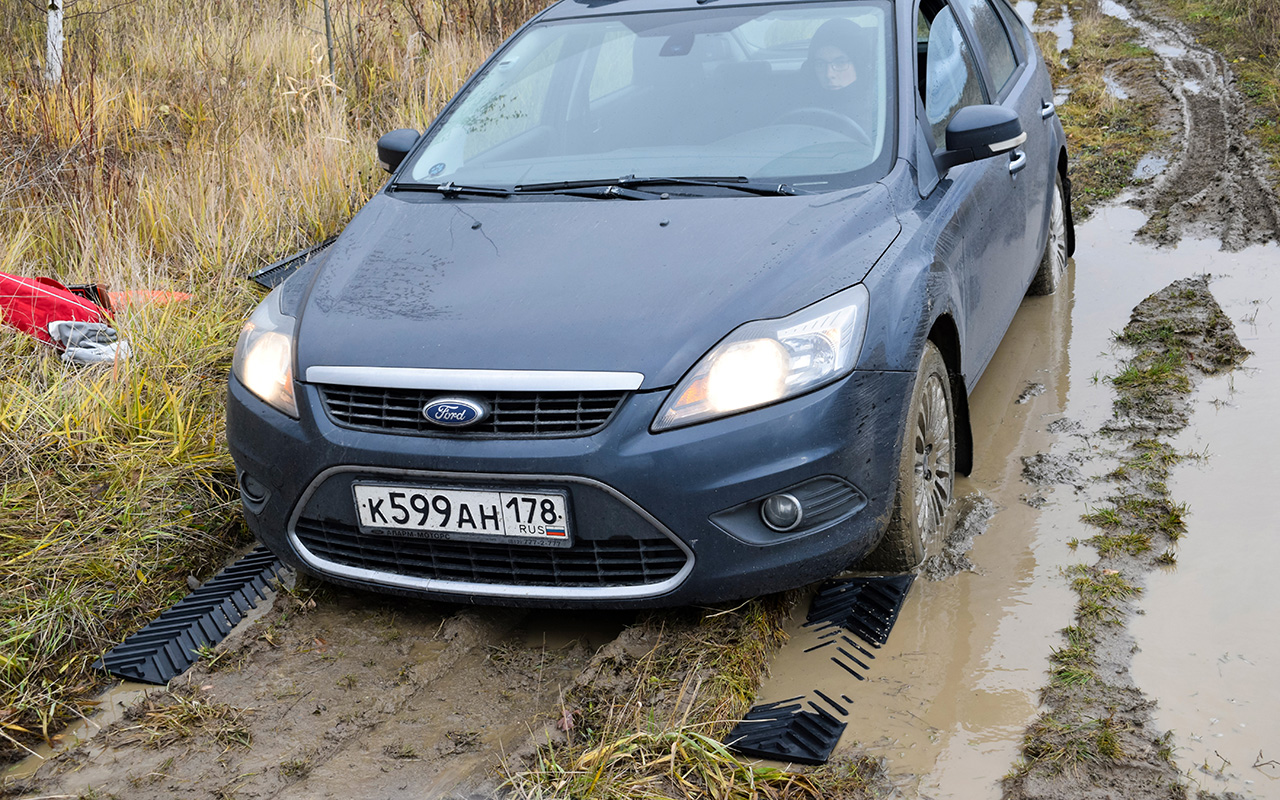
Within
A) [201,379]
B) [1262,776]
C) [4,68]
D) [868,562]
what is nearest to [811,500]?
[868,562]

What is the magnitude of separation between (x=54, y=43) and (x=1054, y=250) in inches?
240

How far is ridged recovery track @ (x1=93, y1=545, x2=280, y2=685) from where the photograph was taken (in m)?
2.85

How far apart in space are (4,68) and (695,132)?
5.92m

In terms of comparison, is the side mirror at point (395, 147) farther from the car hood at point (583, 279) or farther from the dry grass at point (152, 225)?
the dry grass at point (152, 225)

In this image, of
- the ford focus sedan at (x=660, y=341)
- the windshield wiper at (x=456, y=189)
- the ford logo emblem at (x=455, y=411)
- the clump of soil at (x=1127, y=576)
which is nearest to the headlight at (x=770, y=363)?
Answer: the ford focus sedan at (x=660, y=341)

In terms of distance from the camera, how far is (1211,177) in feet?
23.3

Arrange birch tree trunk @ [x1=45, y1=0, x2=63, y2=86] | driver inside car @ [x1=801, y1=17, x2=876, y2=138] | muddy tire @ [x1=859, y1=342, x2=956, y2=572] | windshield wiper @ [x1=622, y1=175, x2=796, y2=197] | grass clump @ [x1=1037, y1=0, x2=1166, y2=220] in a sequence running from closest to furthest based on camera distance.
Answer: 1. muddy tire @ [x1=859, y1=342, x2=956, y2=572]
2. windshield wiper @ [x1=622, y1=175, x2=796, y2=197]
3. driver inside car @ [x1=801, y1=17, x2=876, y2=138]
4. birch tree trunk @ [x1=45, y1=0, x2=63, y2=86]
5. grass clump @ [x1=1037, y1=0, x2=1166, y2=220]

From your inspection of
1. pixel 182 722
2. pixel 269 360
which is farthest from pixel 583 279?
pixel 182 722

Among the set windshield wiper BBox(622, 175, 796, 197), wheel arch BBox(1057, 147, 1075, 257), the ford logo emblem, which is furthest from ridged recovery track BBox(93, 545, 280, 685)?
wheel arch BBox(1057, 147, 1075, 257)

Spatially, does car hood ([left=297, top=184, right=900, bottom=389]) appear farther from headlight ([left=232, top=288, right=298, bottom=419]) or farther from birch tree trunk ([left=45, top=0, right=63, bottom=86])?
birch tree trunk ([left=45, top=0, right=63, bottom=86])

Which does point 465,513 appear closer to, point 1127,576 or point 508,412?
point 508,412

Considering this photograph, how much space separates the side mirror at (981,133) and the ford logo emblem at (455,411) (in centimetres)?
167

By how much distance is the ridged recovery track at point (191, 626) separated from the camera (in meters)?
2.85

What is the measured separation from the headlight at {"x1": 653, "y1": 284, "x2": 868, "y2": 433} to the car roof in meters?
1.52
